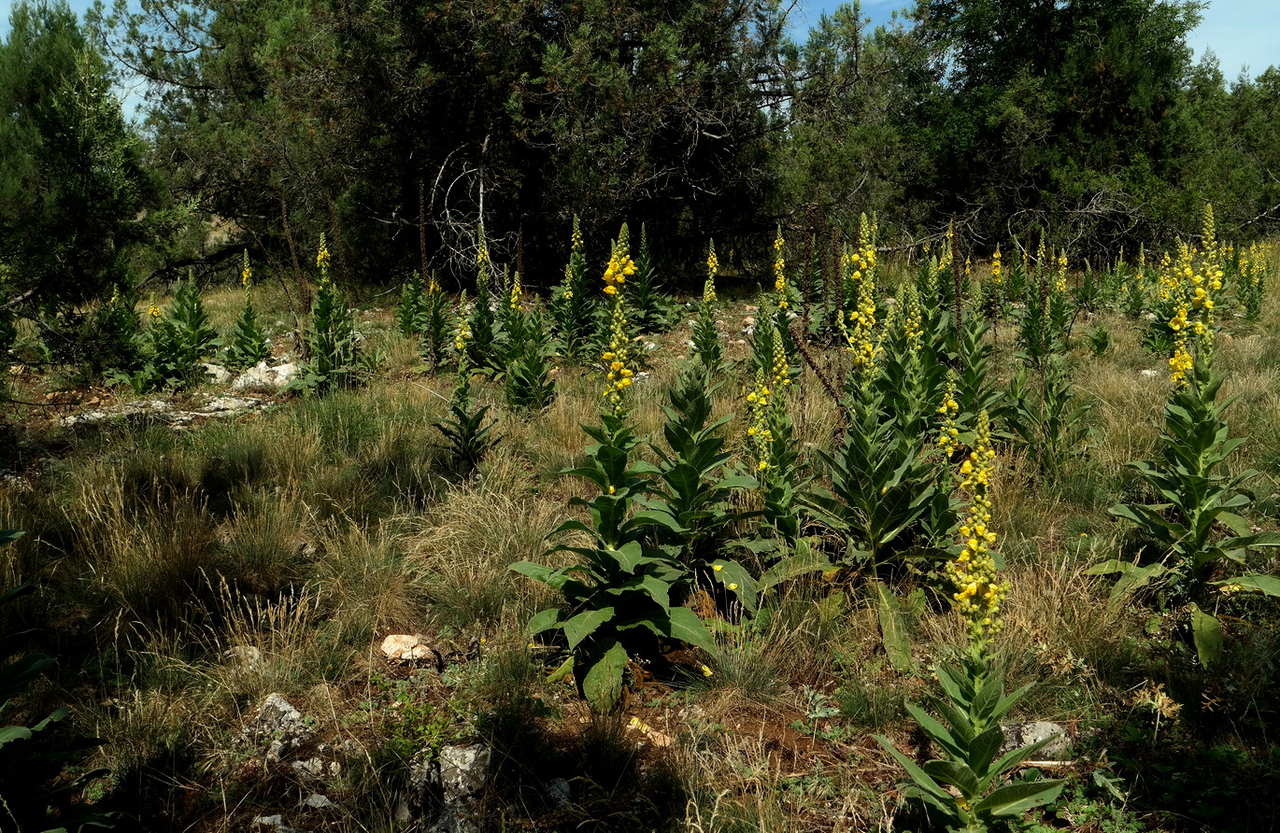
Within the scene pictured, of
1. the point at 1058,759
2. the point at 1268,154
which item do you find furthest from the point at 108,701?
the point at 1268,154

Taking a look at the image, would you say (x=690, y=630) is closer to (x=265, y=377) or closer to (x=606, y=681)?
(x=606, y=681)

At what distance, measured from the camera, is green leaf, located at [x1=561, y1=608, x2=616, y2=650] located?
299cm

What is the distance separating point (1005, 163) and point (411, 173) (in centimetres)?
1105

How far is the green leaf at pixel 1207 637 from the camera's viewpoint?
10.1ft

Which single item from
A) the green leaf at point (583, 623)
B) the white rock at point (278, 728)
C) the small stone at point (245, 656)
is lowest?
the white rock at point (278, 728)

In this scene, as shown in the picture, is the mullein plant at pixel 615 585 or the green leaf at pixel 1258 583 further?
the green leaf at pixel 1258 583

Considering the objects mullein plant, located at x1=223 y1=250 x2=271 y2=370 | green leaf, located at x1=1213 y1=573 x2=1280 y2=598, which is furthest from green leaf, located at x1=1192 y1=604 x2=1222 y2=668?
mullein plant, located at x1=223 y1=250 x2=271 y2=370

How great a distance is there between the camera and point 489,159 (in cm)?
1138

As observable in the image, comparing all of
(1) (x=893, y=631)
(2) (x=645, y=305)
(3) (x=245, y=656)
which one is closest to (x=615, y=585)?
(1) (x=893, y=631)

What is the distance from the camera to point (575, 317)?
9102mm

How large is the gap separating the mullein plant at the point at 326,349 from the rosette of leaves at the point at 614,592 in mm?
4798

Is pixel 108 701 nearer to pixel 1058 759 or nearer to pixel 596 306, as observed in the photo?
pixel 1058 759

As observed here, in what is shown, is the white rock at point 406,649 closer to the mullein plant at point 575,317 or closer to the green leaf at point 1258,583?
the green leaf at point 1258,583

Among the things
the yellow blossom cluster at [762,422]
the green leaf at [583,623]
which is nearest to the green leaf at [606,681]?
the green leaf at [583,623]
